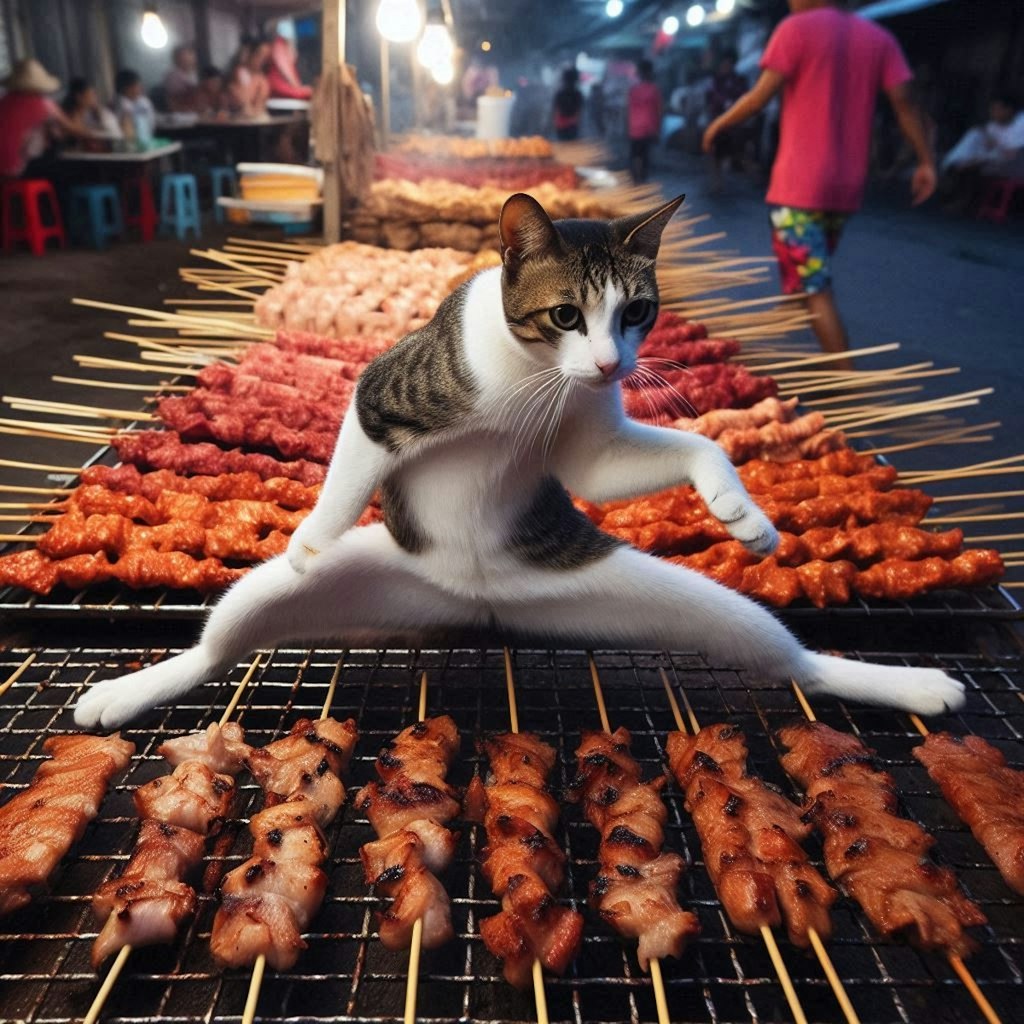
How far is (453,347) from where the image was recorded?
2125mm

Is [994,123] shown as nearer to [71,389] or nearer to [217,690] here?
[71,389]

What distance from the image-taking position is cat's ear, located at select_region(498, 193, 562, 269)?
1771 millimetres

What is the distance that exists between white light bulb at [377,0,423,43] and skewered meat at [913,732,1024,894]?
11141 mm

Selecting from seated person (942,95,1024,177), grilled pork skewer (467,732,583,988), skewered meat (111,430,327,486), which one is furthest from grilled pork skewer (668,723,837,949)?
seated person (942,95,1024,177)

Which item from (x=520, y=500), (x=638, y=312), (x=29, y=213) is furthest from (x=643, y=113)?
(x=638, y=312)

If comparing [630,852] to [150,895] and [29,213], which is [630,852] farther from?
[29,213]

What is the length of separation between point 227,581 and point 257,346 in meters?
2.48

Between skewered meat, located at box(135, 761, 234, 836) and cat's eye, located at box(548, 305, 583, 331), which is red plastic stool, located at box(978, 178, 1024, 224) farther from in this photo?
skewered meat, located at box(135, 761, 234, 836)

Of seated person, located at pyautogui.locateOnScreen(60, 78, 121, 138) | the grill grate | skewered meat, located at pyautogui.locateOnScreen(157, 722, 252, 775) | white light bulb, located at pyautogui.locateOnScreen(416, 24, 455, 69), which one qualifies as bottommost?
the grill grate

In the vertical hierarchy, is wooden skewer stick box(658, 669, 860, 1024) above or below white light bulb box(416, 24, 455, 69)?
below

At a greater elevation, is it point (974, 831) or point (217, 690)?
point (974, 831)

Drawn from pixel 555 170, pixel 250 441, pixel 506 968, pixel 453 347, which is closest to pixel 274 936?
pixel 506 968

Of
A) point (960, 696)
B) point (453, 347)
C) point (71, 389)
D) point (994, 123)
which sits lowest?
point (71, 389)

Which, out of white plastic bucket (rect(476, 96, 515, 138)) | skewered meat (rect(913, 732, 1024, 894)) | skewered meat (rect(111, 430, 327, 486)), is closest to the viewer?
skewered meat (rect(913, 732, 1024, 894))
